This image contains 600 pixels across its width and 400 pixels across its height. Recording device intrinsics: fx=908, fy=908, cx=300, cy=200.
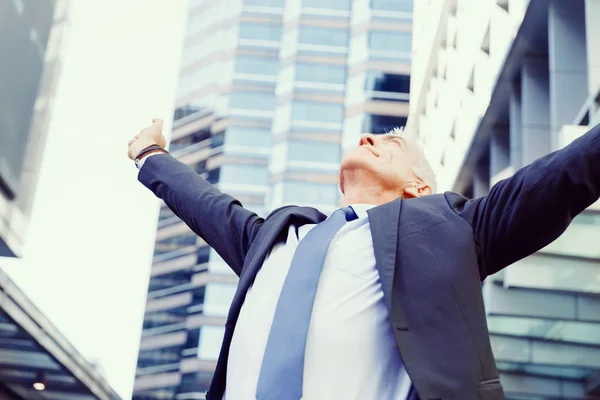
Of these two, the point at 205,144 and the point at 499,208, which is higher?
the point at 205,144

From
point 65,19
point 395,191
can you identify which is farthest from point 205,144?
point 395,191

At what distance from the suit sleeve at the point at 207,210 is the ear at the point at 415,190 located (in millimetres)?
403

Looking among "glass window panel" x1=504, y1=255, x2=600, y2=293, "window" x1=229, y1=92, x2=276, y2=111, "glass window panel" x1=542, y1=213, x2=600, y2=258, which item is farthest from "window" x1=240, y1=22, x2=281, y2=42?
"glass window panel" x1=542, y1=213, x2=600, y2=258

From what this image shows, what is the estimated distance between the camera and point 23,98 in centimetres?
1404

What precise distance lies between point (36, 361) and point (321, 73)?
39.0 metres

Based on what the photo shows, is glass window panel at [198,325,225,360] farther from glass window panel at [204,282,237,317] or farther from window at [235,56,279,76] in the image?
window at [235,56,279,76]

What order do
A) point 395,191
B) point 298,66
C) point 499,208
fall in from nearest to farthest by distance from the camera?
point 499,208, point 395,191, point 298,66

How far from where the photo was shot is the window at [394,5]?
5544 cm

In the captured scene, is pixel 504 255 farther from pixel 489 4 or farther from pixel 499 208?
pixel 489 4

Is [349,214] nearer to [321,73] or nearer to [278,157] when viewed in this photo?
[278,157]

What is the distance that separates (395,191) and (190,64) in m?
61.8

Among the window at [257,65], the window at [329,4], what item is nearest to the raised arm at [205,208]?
the window at [257,65]

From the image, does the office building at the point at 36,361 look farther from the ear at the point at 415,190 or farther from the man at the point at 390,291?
the man at the point at 390,291

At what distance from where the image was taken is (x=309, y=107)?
54594mm
